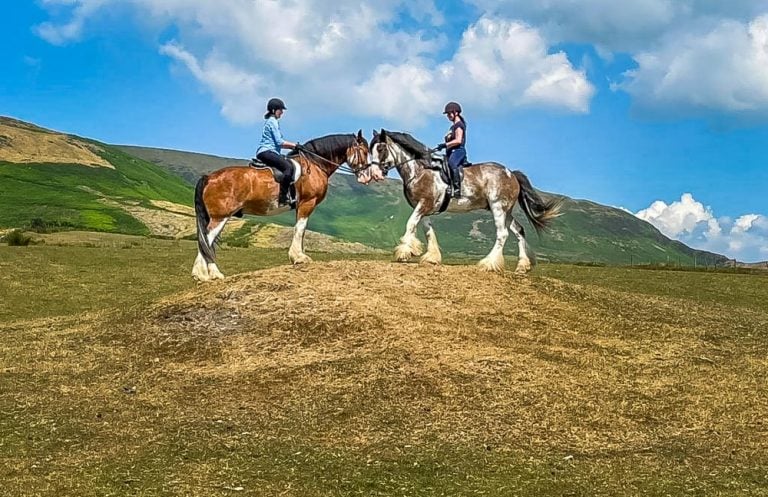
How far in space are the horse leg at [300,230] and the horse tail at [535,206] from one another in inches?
157

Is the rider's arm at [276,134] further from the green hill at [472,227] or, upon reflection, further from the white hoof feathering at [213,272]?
the green hill at [472,227]

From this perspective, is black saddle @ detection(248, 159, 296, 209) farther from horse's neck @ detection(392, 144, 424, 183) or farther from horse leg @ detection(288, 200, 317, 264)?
horse's neck @ detection(392, 144, 424, 183)

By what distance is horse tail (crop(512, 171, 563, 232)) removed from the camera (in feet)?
46.8

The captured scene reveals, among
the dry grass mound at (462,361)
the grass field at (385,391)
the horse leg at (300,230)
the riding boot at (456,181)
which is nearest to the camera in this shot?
the grass field at (385,391)

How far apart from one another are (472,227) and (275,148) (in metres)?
119

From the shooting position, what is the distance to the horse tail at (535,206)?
14273mm

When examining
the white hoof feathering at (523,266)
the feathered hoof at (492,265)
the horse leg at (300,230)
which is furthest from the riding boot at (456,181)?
the horse leg at (300,230)

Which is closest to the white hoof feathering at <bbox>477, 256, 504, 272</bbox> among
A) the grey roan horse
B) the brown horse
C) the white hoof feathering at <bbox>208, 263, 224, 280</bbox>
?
the grey roan horse

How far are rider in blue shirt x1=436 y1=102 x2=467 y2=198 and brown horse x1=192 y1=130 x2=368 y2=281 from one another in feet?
5.13

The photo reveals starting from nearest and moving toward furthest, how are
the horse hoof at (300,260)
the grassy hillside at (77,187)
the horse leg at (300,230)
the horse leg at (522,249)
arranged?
the horse leg at (300,230), the horse hoof at (300,260), the horse leg at (522,249), the grassy hillside at (77,187)

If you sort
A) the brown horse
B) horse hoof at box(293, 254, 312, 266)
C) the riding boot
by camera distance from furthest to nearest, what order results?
horse hoof at box(293, 254, 312, 266) < the riding boot < the brown horse

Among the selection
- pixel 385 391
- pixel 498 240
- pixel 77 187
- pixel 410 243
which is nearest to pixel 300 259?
pixel 410 243

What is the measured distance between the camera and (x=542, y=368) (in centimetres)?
1005

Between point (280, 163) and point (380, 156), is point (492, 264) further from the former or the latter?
point (280, 163)
